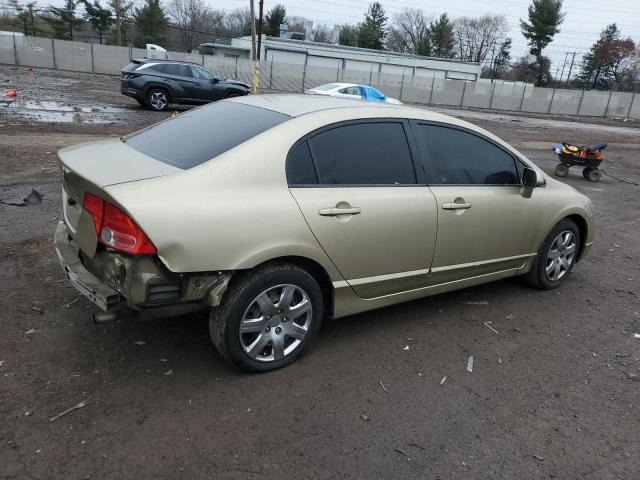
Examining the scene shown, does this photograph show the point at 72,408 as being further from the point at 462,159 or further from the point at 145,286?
the point at 462,159

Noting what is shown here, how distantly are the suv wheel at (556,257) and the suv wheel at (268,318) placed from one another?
2.49m

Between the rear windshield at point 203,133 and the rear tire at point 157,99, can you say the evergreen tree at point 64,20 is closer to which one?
the rear tire at point 157,99

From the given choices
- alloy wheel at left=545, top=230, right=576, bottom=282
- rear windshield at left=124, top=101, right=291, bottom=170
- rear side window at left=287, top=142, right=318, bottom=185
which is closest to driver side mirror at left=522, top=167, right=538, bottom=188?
alloy wheel at left=545, top=230, right=576, bottom=282

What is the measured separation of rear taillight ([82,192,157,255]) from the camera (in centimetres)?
263

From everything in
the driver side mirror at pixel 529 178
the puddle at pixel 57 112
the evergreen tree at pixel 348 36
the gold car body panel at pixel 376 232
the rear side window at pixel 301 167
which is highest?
the evergreen tree at pixel 348 36

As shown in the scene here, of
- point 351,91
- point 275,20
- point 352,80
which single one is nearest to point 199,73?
point 351,91

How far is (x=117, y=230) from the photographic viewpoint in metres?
2.70

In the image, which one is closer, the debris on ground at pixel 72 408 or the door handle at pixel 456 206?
the debris on ground at pixel 72 408

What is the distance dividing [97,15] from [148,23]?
22.3 feet

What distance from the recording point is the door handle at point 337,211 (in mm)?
3197

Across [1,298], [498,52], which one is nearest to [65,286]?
[1,298]

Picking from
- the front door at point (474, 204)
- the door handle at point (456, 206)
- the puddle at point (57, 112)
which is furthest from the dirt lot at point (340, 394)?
the puddle at point (57, 112)

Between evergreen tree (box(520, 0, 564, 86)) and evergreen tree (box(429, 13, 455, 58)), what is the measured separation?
11.7 metres

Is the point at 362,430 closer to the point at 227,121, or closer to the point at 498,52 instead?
the point at 227,121
